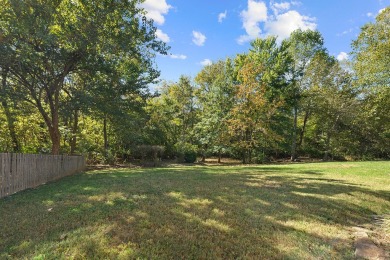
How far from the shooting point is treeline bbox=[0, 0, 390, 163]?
385 inches

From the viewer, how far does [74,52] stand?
10.1m

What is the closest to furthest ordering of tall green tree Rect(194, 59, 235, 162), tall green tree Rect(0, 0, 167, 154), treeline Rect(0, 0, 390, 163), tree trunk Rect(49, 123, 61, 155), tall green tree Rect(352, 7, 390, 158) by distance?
tall green tree Rect(0, 0, 167, 154) < treeline Rect(0, 0, 390, 163) < tree trunk Rect(49, 123, 61, 155) < tall green tree Rect(352, 7, 390, 158) < tall green tree Rect(194, 59, 235, 162)

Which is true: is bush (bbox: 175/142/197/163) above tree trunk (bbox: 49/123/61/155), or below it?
below

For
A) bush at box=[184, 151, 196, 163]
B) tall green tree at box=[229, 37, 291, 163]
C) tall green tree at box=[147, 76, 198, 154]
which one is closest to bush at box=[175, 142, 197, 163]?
bush at box=[184, 151, 196, 163]

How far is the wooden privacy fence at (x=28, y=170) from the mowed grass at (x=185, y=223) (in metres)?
0.66

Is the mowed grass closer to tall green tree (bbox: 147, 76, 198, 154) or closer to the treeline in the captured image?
the treeline

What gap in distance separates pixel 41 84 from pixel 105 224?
10258mm

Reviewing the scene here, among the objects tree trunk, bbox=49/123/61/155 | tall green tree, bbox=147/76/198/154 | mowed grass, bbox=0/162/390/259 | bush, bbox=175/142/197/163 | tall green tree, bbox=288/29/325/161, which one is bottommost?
mowed grass, bbox=0/162/390/259

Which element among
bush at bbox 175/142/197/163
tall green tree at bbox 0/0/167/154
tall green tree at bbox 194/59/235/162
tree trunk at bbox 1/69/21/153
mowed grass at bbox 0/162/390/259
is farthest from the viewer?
bush at bbox 175/142/197/163

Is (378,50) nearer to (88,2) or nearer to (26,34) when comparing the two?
(88,2)

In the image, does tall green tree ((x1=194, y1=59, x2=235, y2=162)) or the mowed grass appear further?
tall green tree ((x1=194, y1=59, x2=235, y2=162))

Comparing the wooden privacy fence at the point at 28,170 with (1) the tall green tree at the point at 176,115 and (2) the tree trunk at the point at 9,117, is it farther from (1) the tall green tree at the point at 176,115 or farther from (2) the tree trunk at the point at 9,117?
(1) the tall green tree at the point at 176,115

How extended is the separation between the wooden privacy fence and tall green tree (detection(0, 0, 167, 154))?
2.30 metres

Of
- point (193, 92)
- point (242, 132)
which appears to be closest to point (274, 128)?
point (242, 132)
